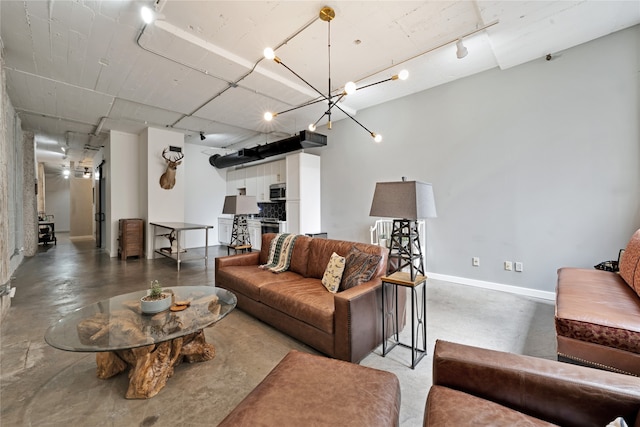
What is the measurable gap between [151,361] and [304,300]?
3.73 ft

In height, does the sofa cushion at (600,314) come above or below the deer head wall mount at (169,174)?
below

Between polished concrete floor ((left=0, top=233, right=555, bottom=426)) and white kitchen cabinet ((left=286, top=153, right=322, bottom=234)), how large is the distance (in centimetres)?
291

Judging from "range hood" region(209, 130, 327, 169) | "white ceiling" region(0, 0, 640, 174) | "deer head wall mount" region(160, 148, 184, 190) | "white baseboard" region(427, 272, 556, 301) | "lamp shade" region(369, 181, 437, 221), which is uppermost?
"white ceiling" region(0, 0, 640, 174)

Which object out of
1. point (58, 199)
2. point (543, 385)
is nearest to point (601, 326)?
point (543, 385)

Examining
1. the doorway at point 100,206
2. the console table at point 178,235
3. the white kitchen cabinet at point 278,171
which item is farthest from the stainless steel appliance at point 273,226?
the doorway at point 100,206

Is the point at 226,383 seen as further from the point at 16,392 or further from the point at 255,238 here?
the point at 255,238

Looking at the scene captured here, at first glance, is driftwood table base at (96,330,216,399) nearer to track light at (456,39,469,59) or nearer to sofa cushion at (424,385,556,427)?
sofa cushion at (424,385,556,427)

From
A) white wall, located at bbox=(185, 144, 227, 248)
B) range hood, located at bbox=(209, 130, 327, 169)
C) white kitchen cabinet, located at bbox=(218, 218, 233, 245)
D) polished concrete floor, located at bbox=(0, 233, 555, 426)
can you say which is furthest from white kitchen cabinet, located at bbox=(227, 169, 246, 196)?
polished concrete floor, located at bbox=(0, 233, 555, 426)

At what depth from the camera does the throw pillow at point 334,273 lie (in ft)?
8.09

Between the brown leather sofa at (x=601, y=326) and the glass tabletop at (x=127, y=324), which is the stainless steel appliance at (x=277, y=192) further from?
the brown leather sofa at (x=601, y=326)

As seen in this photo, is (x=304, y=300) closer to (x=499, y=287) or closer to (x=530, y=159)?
(x=499, y=287)

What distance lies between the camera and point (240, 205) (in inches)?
167

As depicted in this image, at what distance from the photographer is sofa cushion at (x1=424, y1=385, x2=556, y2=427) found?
0.91m

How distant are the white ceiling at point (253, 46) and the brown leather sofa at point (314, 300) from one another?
2.38m
